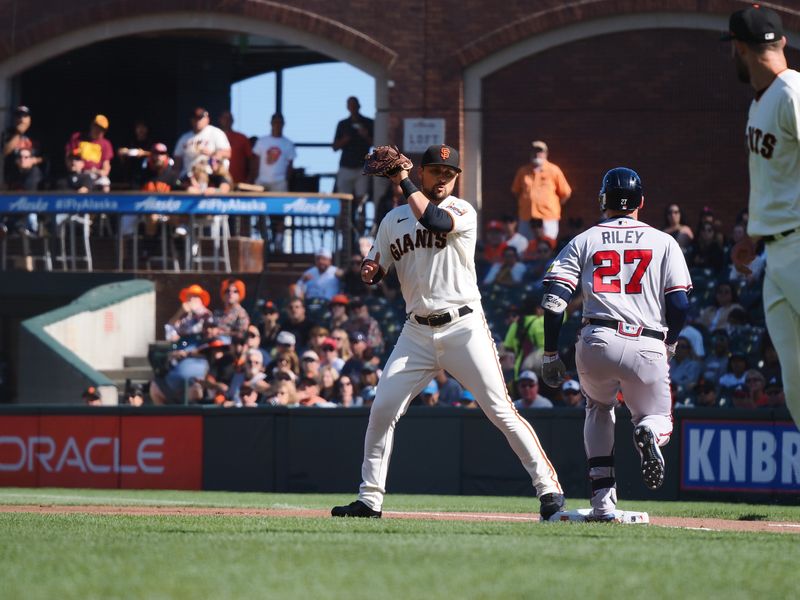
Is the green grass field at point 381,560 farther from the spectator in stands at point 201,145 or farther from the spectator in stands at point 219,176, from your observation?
the spectator in stands at point 201,145

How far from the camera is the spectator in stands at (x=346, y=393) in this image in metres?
15.3

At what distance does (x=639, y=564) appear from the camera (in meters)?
5.73

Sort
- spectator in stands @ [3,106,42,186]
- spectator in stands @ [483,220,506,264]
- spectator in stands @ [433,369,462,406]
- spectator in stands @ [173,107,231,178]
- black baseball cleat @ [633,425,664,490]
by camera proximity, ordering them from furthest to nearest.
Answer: spectator in stands @ [3,106,42,186], spectator in stands @ [173,107,231,178], spectator in stands @ [483,220,506,264], spectator in stands @ [433,369,462,406], black baseball cleat @ [633,425,664,490]

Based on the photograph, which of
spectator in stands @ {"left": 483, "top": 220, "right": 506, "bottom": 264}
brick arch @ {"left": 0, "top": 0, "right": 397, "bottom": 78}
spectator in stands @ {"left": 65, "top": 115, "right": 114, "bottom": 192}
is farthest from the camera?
brick arch @ {"left": 0, "top": 0, "right": 397, "bottom": 78}

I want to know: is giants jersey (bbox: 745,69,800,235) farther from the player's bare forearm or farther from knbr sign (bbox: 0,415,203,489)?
knbr sign (bbox: 0,415,203,489)

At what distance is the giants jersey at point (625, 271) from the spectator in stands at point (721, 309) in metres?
8.01

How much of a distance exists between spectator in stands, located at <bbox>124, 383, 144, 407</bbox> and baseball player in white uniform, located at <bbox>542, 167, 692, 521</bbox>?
8472 mm

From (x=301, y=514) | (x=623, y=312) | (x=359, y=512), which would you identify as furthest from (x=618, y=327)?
(x=301, y=514)

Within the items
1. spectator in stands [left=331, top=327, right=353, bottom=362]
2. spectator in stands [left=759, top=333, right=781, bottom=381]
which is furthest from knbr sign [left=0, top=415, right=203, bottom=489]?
spectator in stands [left=759, top=333, right=781, bottom=381]

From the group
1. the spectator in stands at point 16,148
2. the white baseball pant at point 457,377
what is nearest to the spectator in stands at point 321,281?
the spectator in stands at point 16,148

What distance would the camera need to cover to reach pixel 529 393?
14406 mm

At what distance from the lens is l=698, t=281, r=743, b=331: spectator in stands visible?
1605 centimetres

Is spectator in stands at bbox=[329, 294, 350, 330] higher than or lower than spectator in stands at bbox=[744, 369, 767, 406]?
higher

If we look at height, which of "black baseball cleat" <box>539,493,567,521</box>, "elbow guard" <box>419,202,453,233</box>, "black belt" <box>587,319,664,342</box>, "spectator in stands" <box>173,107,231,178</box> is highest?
"spectator in stands" <box>173,107,231,178</box>
